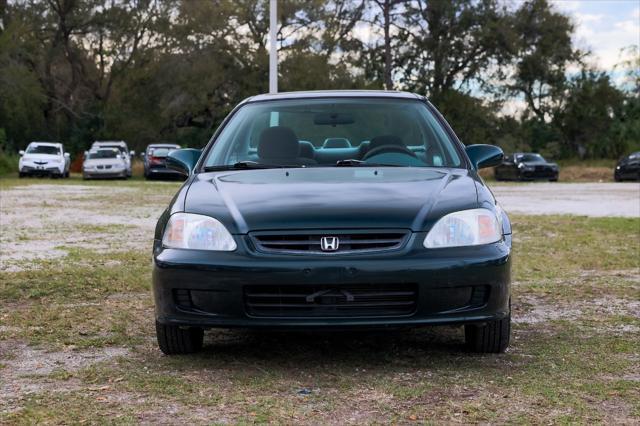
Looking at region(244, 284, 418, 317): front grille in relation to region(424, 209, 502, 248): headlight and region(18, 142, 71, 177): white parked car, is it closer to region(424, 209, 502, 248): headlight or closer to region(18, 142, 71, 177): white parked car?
region(424, 209, 502, 248): headlight

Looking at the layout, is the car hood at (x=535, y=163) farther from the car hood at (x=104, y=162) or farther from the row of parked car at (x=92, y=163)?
the car hood at (x=104, y=162)

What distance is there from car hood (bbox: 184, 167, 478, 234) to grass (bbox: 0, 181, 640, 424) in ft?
2.37

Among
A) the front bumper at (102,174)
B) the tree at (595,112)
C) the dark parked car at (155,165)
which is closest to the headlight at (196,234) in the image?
the dark parked car at (155,165)

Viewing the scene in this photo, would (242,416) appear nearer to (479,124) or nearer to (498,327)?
(498,327)

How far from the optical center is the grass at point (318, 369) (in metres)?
3.89

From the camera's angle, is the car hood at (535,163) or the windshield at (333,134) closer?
the windshield at (333,134)

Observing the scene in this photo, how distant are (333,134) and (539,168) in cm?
3596

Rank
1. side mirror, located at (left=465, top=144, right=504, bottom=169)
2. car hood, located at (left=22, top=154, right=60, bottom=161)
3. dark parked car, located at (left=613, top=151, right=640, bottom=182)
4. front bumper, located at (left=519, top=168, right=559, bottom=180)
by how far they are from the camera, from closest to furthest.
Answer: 1. side mirror, located at (left=465, top=144, right=504, bottom=169)
2. car hood, located at (left=22, top=154, right=60, bottom=161)
3. dark parked car, located at (left=613, top=151, right=640, bottom=182)
4. front bumper, located at (left=519, top=168, right=559, bottom=180)

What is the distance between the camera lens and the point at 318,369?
471cm

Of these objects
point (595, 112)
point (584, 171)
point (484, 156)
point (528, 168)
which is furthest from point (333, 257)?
point (595, 112)

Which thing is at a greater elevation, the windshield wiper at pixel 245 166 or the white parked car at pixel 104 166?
the windshield wiper at pixel 245 166

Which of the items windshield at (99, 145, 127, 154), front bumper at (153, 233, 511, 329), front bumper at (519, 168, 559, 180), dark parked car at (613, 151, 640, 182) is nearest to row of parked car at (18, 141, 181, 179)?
windshield at (99, 145, 127, 154)

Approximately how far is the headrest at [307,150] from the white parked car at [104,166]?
33267mm

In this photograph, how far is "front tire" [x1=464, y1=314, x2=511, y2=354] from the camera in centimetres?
491
